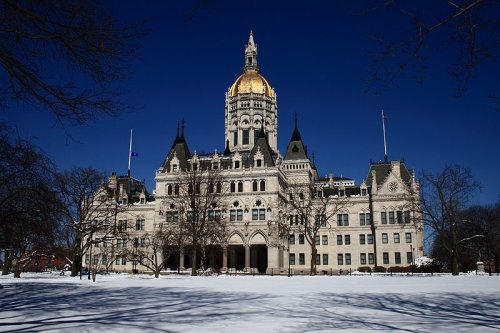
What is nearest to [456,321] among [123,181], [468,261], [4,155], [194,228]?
[4,155]

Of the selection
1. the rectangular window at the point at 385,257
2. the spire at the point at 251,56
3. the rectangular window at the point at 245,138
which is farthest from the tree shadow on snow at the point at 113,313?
the spire at the point at 251,56

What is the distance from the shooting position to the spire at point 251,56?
344 feet

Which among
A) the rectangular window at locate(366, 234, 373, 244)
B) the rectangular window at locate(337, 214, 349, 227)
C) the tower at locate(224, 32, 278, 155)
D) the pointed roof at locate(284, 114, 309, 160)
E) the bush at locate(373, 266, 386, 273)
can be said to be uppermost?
the tower at locate(224, 32, 278, 155)

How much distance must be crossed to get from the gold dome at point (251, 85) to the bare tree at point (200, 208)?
1141 inches

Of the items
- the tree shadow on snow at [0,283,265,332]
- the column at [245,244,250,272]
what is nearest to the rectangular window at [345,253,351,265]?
the column at [245,244,250,272]

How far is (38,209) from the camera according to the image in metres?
21.0

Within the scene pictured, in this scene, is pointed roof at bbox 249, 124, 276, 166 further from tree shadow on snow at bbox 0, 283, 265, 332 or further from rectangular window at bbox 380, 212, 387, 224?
tree shadow on snow at bbox 0, 283, 265, 332

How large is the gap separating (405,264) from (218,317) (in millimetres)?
60688

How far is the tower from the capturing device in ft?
299

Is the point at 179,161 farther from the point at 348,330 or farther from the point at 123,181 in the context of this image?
the point at 348,330

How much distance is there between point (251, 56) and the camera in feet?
350

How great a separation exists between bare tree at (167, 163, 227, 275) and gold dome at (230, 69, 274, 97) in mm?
28975

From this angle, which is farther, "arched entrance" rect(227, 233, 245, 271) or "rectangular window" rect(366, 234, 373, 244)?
"rectangular window" rect(366, 234, 373, 244)

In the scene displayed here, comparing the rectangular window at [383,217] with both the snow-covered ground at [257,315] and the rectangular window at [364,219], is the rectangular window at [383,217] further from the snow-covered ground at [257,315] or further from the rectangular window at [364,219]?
the snow-covered ground at [257,315]
